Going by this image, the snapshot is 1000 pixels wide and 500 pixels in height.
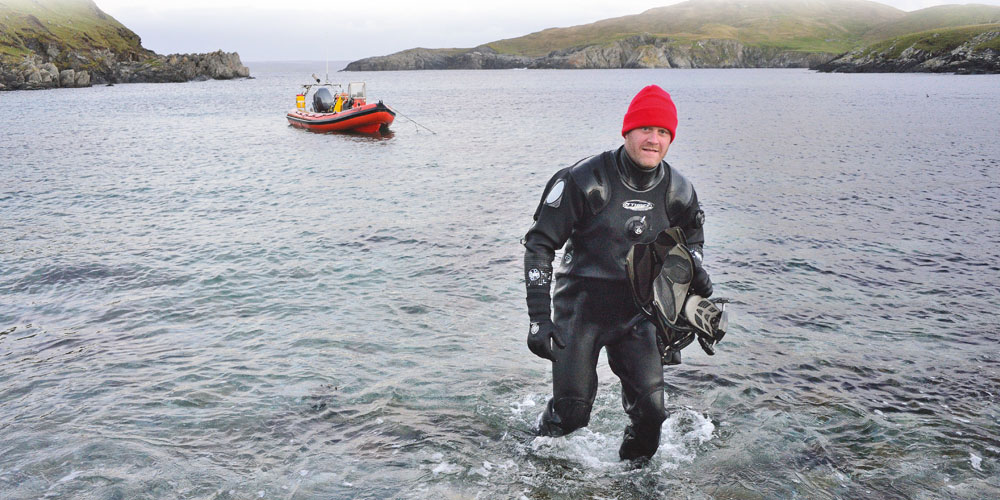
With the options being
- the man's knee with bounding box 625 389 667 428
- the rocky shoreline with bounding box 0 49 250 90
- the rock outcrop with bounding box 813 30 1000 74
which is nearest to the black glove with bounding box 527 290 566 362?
the man's knee with bounding box 625 389 667 428

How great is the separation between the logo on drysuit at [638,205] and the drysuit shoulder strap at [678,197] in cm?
16

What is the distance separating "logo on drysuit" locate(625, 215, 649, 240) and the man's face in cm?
40

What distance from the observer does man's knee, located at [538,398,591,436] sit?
4.95 metres

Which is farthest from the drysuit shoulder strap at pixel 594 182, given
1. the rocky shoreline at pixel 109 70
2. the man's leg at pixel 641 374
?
the rocky shoreline at pixel 109 70

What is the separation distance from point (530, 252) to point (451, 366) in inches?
155

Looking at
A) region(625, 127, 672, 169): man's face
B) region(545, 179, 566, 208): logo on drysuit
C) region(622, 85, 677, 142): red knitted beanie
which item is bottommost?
region(545, 179, 566, 208): logo on drysuit

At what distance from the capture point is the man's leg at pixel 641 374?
482 centimetres

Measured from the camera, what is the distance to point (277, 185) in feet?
80.0

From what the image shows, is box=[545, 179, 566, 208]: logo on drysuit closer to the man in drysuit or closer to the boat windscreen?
the man in drysuit

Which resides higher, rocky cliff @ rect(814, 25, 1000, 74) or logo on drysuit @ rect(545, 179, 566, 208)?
rocky cliff @ rect(814, 25, 1000, 74)

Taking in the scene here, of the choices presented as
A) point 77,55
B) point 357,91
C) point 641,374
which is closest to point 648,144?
point 641,374

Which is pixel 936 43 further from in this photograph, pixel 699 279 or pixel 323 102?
pixel 699 279

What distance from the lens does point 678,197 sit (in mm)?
4836

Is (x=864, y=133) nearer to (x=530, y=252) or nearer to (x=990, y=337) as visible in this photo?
(x=990, y=337)
